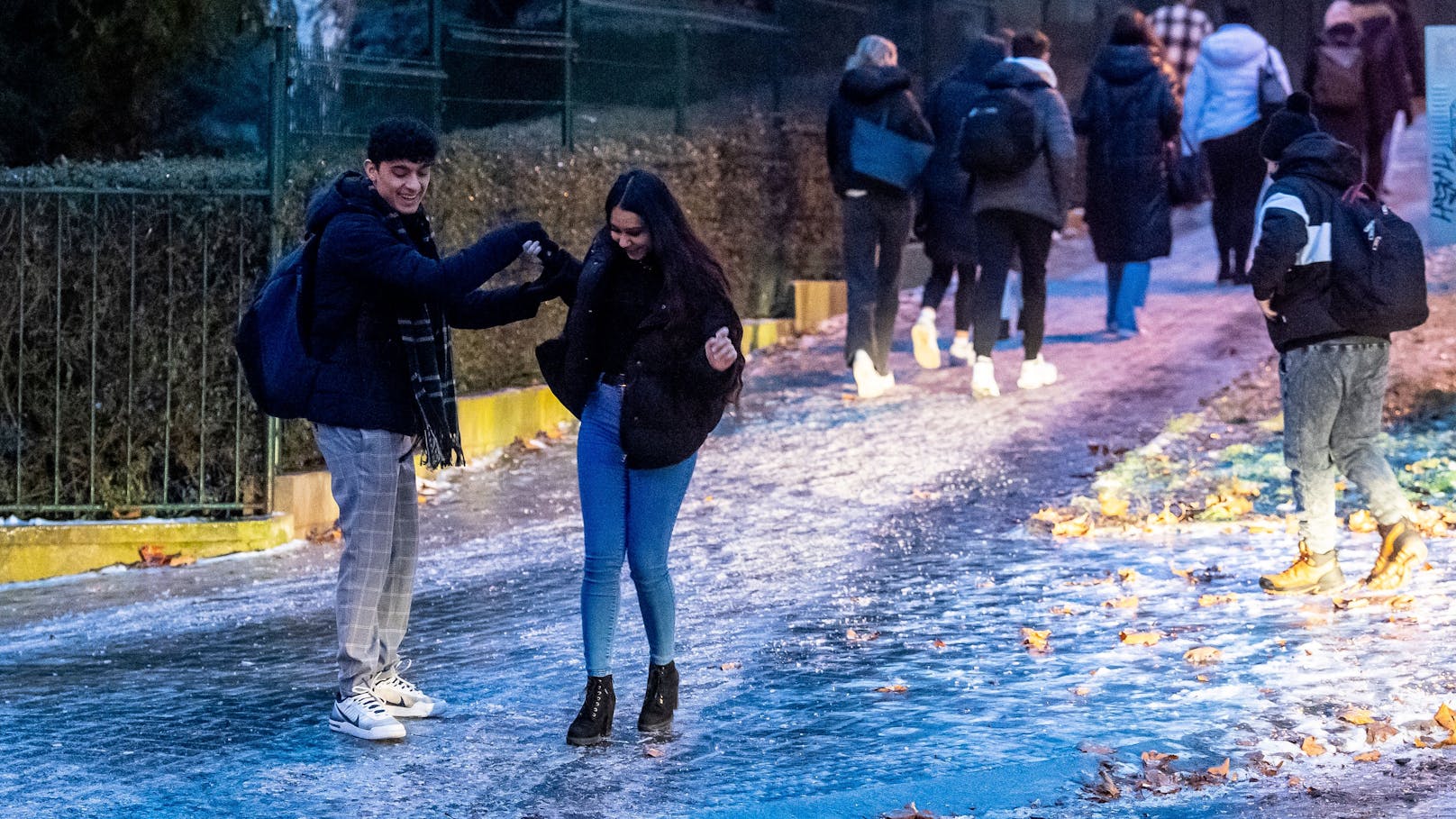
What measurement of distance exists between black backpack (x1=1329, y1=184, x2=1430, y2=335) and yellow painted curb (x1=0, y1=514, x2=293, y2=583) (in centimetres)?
499

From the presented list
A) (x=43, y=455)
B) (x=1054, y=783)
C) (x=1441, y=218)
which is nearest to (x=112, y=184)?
(x=43, y=455)

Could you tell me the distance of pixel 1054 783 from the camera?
529 cm

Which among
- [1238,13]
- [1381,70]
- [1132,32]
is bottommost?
[1381,70]

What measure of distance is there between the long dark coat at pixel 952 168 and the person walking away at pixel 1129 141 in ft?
4.08

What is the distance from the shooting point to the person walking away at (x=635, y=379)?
5605 millimetres

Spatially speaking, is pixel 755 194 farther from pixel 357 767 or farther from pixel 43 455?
pixel 357 767

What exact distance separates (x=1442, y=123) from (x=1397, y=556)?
354cm

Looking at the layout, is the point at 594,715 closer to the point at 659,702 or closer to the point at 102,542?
the point at 659,702

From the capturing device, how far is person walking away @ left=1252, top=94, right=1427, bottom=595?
7031mm

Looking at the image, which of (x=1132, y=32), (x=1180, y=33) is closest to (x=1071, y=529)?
(x=1132, y=32)

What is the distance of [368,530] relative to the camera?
19.4ft

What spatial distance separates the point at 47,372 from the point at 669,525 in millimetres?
4484

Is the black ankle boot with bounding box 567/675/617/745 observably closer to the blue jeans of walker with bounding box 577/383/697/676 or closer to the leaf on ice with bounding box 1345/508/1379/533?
the blue jeans of walker with bounding box 577/383/697/676

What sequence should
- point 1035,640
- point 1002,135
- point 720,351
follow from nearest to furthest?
point 720,351 < point 1035,640 < point 1002,135
